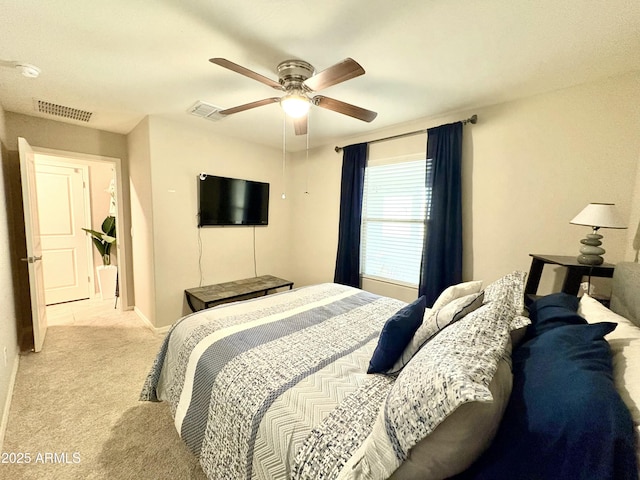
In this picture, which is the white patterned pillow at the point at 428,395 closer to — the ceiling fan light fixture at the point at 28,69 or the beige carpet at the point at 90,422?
the beige carpet at the point at 90,422

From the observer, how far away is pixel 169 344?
5.87ft

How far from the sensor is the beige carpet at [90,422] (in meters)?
1.50

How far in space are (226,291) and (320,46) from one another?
2.77 meters

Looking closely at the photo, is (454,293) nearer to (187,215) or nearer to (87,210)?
(187,215)

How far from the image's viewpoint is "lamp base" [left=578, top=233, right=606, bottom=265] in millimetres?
1811

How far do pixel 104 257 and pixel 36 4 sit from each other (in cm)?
388

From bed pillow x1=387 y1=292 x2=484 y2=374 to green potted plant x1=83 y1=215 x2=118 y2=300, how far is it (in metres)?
4.65

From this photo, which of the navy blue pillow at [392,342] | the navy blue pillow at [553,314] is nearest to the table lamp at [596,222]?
the navy blue pillow at [553,314]

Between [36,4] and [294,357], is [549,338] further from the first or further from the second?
[36,4]

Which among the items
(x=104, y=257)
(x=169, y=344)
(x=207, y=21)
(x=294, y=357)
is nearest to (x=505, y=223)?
(x=294, y=357)

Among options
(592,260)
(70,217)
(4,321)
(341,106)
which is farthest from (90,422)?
(70,217)

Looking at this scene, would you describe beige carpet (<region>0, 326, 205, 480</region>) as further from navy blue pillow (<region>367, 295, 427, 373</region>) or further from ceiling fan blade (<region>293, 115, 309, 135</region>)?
ceiling fan blade (<region>293, 115, 309, 135</region>)

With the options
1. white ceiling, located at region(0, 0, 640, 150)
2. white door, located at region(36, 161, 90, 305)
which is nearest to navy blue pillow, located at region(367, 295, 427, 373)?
white ceiling, located at region(0, 0, 640, 150)

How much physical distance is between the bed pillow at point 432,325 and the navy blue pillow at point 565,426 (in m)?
0.38
